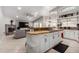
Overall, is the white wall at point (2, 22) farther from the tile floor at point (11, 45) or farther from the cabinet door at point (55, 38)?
the cabinet door at point (55, 38)

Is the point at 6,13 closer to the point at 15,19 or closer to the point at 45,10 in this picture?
the point at 15,19

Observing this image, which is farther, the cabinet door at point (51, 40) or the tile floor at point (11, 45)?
the cabinet door at point (51, 40)

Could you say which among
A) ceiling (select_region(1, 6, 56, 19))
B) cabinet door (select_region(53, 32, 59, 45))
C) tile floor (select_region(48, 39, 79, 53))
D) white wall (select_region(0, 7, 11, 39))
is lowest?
tile floor (select_region(48, 39, 79, 53))

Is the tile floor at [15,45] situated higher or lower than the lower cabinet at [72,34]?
lower

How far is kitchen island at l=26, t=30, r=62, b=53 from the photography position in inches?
88.2

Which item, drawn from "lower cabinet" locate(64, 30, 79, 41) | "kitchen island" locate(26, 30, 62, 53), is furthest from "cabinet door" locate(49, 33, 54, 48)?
"lower cabinet" locate(64, 30, 79, 41)

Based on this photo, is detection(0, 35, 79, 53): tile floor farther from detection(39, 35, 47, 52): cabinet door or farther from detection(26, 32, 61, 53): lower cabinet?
detection(39, 35, 47, 52): cabinet door

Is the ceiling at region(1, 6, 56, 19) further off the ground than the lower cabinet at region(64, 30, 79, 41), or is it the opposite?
the ceiling at region(1, 6, 56, 19)

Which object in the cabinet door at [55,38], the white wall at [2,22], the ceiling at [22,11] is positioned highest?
the ceiling at [22,11]

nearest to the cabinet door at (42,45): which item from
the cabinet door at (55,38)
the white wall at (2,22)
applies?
the cabinet door at (55,38)

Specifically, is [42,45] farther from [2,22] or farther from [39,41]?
[2,22]

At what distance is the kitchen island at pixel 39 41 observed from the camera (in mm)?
2240
